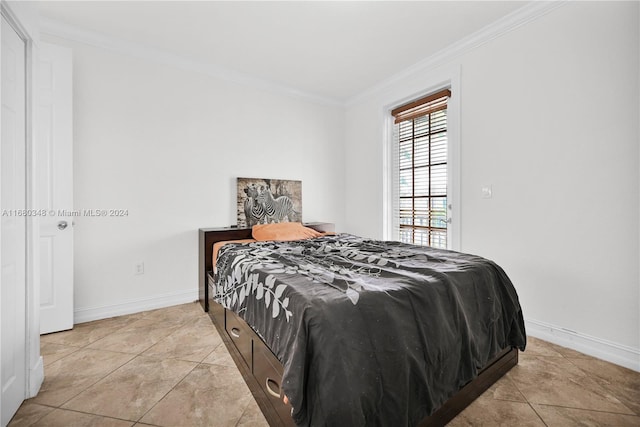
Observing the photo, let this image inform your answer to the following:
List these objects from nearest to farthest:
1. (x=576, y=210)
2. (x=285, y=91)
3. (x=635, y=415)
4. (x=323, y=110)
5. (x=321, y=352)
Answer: (x=321, y=352) → (x=635, y=415) → (x=576, y=210) → (x=285, y=91) → (x=323, y=110)

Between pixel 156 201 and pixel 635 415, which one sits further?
pixel 156 201

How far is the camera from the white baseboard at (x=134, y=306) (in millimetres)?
2553

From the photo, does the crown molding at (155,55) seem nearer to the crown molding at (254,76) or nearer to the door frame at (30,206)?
the crown molding at (254,76)

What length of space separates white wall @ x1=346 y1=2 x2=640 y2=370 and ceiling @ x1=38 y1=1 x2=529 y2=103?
18.1 inches

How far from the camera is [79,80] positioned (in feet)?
8.37

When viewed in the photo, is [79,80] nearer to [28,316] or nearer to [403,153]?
[28,316]

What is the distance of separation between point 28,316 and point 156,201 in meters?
1.51

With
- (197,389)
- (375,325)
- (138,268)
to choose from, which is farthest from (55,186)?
(375,325)

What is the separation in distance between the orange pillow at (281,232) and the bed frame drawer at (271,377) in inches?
59.5

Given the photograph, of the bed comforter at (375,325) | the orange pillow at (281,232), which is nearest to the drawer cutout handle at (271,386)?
the bed comforter at (375,325)

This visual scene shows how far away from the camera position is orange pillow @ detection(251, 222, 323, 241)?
298cm

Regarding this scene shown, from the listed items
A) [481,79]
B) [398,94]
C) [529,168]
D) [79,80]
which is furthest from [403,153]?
[79,80]

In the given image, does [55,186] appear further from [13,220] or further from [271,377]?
[271,377]

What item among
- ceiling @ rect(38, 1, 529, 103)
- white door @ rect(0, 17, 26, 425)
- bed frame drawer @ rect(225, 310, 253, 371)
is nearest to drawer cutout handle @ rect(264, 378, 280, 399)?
bed frame drawer @ rect(225, 310, 253, 371)
